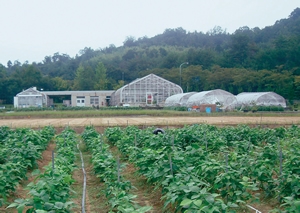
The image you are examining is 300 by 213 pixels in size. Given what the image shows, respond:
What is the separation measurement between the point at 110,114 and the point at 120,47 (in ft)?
432

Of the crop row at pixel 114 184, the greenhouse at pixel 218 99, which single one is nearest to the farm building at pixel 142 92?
the greenhouse at pixel 218 99

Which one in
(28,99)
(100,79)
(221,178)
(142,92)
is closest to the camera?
(221,178)

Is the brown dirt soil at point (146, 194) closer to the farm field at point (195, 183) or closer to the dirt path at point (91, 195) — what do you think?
the farm field at point (195, 183)

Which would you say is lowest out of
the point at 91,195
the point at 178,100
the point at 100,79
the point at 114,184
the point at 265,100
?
the point at 91,195

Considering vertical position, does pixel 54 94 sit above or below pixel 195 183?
above

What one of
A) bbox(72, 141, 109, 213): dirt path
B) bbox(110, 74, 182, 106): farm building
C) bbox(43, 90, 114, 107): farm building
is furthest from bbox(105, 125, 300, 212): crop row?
bbox(43, 90, 114, 107): farm building

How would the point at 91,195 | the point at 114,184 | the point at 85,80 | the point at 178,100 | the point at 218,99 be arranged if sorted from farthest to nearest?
the point at 85,80 < the point at 178,100 < the point at 218,99 < the point at 91,195 < the point at 114,184

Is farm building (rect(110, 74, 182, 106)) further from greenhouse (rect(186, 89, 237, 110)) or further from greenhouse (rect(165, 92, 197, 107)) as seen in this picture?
greenhouse (rect(186, 89, 237, 110))

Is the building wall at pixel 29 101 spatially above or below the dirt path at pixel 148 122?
above

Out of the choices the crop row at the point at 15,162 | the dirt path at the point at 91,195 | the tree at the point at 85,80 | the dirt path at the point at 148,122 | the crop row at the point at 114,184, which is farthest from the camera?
the tree at the point at 85,80

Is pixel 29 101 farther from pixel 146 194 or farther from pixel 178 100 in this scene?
pixel 146 194

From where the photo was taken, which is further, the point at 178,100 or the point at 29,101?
the point at 29,101

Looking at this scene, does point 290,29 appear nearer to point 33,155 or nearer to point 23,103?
point 23,103

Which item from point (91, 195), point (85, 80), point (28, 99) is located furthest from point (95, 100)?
point (91, 195)
